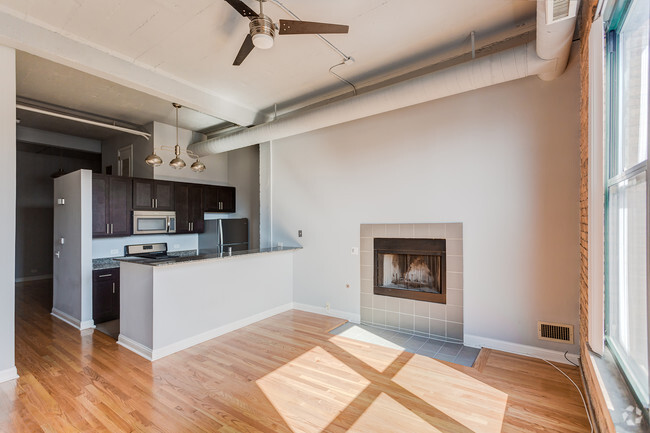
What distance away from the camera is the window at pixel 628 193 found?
1.64 meters

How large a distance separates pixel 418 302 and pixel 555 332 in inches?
Result: 56.9

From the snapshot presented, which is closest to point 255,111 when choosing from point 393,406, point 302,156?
point 302,156

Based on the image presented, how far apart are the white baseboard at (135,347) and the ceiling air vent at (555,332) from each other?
4123 mm

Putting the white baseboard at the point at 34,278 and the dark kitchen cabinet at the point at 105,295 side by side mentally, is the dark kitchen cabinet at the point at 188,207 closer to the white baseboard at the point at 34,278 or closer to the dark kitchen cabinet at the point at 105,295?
the dark kitchen cabinet at the point at 105,295

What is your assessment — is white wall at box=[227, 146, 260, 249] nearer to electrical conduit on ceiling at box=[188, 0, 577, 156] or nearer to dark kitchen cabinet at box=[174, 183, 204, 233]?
dark kitchen cabinet at box=[174, 183, 204, 233]

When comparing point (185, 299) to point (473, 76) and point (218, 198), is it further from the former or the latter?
point (473, 76)

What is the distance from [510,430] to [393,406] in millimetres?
817

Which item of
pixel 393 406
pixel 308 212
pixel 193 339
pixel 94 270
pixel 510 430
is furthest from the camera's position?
pixel 308 212

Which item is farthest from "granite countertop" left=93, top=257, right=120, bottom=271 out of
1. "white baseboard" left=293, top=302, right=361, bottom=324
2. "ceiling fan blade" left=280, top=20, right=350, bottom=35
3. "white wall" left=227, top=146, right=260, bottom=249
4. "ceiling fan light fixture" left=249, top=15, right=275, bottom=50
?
"ceiling fan blade" left=280, top=20, right=350, bottom=35

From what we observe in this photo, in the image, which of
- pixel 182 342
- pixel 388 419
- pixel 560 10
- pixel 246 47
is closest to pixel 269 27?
pixel 246 47

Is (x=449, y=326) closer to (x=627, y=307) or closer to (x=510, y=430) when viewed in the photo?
(x=510, y=430)

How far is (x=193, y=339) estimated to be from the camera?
3.82 metres

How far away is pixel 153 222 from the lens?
5.63 meters

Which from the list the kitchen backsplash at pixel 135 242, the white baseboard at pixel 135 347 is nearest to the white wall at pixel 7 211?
the white baseboard at pixel 135 347
